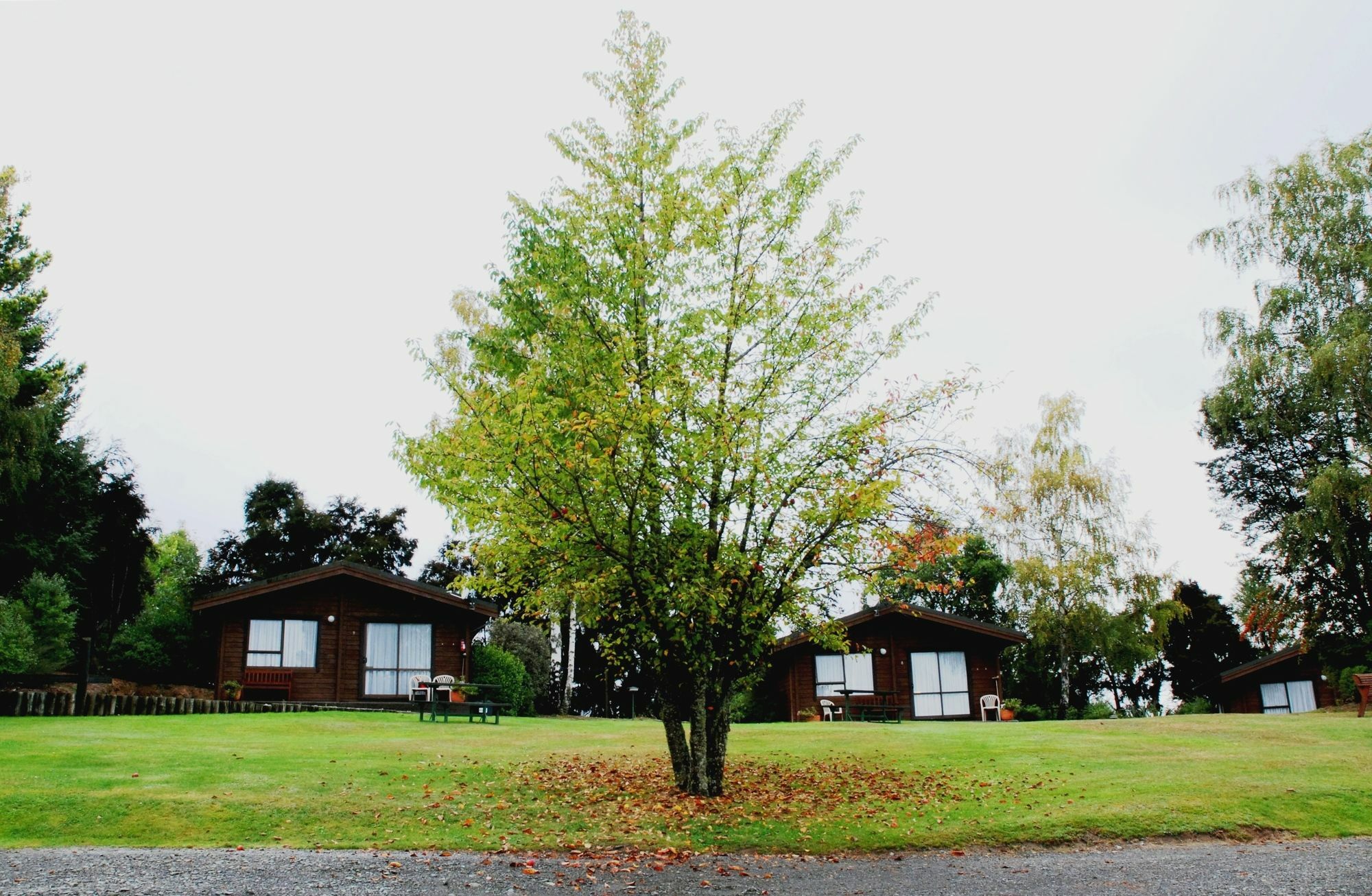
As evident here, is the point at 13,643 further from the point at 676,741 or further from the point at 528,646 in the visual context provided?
the point at 676,741

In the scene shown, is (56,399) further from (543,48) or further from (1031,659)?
(1031,659)

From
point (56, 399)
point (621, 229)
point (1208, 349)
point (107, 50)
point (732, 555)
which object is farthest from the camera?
point (56, 399)

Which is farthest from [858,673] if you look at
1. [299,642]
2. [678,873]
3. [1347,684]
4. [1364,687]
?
[678,873]

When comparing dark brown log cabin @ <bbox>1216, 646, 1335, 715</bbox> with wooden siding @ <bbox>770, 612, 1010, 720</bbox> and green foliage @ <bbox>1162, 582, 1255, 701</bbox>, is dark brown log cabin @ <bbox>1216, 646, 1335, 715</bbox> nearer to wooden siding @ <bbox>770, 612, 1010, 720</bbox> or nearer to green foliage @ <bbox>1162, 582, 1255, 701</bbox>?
green foliage @ <bbox>1162, 582, 1255, 701</bbox>

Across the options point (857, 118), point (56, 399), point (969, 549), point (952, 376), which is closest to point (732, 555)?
point (952, 376)

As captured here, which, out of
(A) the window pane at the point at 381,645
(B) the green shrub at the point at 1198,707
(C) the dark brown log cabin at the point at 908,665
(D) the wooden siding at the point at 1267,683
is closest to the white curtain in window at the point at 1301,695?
(D) the wooden siding at the point at 1267,683

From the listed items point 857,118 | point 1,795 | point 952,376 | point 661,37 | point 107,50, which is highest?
point 107,50

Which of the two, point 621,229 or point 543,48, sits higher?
point 543,48

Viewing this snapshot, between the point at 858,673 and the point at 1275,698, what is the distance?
1710 centimetres

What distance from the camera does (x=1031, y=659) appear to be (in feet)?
119

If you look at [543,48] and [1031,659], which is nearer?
[543,48]

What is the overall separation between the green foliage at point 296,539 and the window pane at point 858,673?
1920 cm

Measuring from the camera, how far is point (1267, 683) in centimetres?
3606

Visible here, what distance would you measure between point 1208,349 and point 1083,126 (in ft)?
42.5
